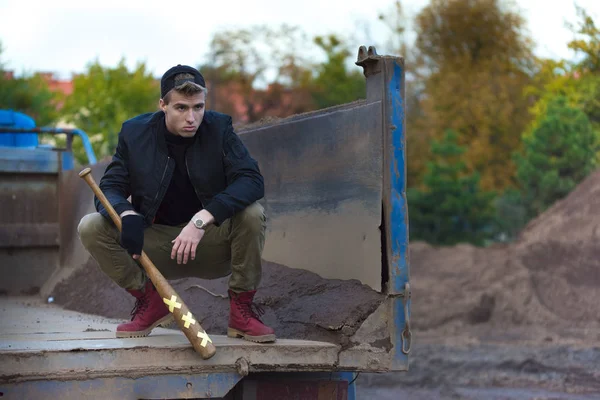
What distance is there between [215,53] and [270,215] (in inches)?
1235

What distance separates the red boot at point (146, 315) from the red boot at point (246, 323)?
0.26m

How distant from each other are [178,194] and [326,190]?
0.59 metres

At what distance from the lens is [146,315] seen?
3.54m

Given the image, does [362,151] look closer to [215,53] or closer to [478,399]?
[478,399]

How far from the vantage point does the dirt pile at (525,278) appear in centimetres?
1192

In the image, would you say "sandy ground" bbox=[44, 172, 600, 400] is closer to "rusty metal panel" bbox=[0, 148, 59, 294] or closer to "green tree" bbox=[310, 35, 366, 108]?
"rusty metal panel" bbox=[0, 148, 59, 294]

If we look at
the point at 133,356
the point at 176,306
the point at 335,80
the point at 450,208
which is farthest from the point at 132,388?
the point at 335,80

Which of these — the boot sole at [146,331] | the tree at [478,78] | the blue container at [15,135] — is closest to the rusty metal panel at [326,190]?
the boot sole at [146,331]

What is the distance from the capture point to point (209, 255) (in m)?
3.61

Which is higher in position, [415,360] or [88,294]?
[88,294]

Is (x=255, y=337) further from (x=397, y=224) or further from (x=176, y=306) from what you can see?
(x=397, y=224)

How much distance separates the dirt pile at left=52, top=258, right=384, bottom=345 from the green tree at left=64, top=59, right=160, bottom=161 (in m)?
24.1

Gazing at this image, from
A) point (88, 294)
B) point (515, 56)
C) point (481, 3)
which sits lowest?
point (88, 294)

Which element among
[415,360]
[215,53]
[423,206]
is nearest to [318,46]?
[215,53]
